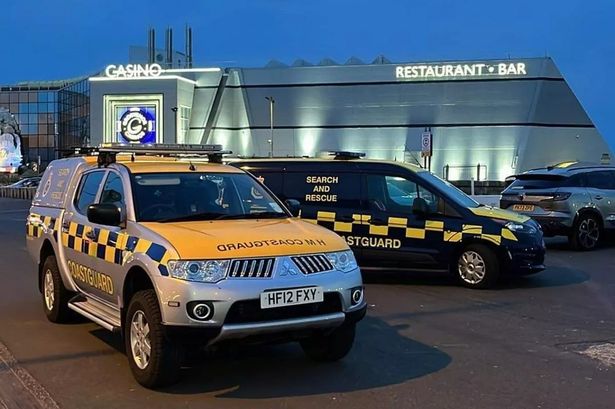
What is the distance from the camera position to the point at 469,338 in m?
6.60

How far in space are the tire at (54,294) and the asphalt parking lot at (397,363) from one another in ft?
0.50

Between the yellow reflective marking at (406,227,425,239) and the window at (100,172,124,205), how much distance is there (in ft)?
15.7

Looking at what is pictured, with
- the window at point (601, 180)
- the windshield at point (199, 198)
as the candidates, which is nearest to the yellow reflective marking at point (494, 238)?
the windshield at point (199, 198)

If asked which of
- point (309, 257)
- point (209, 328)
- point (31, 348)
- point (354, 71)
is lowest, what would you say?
point (31, 348)

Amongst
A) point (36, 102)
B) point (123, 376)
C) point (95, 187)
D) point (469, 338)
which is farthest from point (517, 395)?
point (36, 102)

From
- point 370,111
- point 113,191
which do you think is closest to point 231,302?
point 113,191

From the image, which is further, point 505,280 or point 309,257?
point 505,280

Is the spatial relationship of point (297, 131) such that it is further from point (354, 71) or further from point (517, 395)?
point (517, 395)

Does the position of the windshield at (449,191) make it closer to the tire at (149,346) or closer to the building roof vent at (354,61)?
the tire at (149,346)

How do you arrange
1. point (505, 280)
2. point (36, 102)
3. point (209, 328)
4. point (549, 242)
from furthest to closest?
point (36, 102), point (549, 242), point (505, 280), point (209, 328)

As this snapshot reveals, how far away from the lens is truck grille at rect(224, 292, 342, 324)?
473 cm

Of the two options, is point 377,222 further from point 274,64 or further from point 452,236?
point 274,64

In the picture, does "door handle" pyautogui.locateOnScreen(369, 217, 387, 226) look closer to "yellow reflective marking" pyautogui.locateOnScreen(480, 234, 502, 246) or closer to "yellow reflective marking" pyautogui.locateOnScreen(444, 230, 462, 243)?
"yellow reflective marking" pyautogui.locateOnScreen(444, 230, 462, 243)

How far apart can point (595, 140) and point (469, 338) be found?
199 ft
